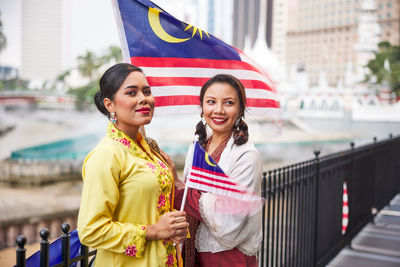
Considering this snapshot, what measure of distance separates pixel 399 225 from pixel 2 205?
97.6 feet

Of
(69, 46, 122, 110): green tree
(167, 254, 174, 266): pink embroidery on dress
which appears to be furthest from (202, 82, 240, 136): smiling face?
(69, 46, 122, 110): green tree

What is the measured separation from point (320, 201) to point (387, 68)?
34.1 metres

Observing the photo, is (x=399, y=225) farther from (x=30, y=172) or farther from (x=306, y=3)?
(x=306, y=3)

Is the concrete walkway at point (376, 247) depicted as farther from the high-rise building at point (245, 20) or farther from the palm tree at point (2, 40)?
the high-rise building at point (245, 20)

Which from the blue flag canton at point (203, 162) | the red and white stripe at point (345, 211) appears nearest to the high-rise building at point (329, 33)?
the red and white stripe at point (345, 211)

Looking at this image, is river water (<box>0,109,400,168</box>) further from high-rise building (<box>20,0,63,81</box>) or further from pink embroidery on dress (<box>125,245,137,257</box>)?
pink embroidery on dress (<box>125,245,137,257</box>)

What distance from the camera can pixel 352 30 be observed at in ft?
254

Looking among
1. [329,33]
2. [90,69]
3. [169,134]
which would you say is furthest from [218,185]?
[329,33]

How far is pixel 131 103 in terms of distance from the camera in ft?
5.49

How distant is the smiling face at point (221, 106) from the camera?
1.99 metres

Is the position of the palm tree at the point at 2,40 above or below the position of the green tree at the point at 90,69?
above

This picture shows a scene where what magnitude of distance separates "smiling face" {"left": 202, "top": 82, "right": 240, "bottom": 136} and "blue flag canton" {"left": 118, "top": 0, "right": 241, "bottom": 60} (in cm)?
82

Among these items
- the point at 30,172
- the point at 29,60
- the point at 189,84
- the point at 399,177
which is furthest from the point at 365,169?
the point at 29,60

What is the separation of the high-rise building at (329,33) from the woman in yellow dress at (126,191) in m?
74.3
